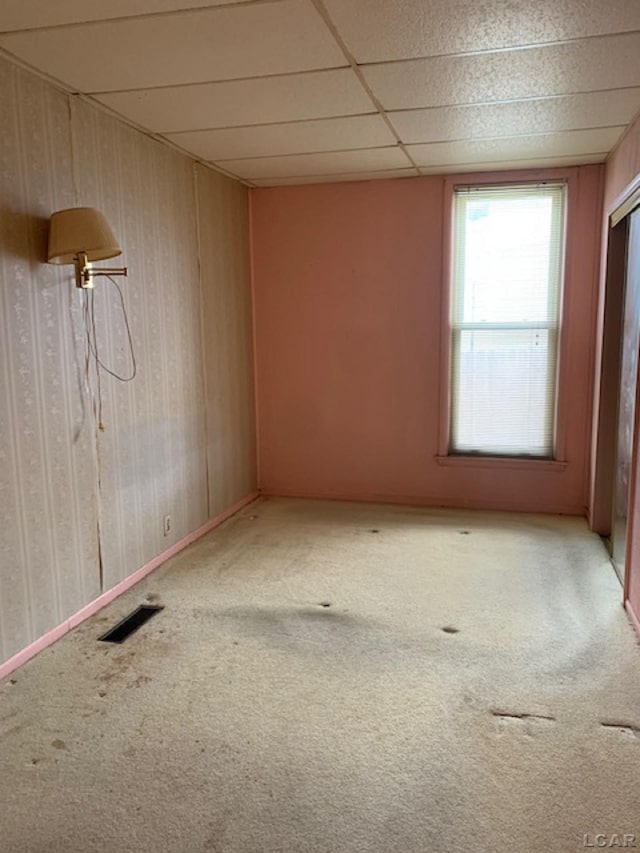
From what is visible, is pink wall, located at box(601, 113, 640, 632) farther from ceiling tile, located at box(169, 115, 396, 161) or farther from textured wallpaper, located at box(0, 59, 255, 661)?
textured wallpaper, located at box(0, 59, 255, 661)

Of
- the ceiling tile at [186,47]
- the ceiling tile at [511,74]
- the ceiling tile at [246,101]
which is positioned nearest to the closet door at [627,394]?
the ceiling tile at [511,74]

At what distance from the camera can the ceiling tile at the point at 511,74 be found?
236 cm

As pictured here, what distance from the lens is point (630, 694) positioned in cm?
228

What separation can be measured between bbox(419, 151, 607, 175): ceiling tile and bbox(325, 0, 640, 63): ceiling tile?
6.17 feet

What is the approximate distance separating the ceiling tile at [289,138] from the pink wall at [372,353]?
980 millimetres

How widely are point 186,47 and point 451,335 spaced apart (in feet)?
9.30

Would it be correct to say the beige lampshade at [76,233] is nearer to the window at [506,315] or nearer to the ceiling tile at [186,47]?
the ceiling tile at [186,47]

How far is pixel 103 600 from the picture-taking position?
10.1 feet

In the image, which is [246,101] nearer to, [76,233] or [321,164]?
[76,233]

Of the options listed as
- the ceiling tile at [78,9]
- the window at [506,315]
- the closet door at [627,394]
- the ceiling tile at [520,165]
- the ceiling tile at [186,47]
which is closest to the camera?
the ceiling tile at [78,9]

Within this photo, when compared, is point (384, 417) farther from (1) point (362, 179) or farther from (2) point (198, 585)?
(2) point (198, 585)

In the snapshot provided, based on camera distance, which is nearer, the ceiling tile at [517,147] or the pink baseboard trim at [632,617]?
the pink baseboard trim at [632,617]

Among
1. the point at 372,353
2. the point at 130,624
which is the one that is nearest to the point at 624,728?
the point at 130,624

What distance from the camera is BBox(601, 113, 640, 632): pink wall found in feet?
9.29
